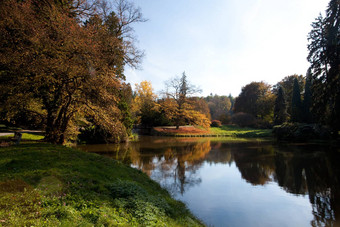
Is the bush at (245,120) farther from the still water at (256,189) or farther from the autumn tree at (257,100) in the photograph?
the still water at (256,189)

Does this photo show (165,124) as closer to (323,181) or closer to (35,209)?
(323,181)

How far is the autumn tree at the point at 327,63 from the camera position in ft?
60.7

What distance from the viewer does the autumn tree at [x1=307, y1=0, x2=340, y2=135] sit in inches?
729

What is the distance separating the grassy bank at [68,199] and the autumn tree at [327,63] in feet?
66.7

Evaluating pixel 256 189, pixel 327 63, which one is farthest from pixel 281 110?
pixel 256 189

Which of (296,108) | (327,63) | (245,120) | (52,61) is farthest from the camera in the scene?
(245,120)

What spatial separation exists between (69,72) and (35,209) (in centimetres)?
659

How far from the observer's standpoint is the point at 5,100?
9094 millimetres

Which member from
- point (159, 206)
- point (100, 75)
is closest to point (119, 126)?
point (100, 75)

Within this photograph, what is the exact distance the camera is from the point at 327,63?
20.7 meters

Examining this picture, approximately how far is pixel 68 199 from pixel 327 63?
25669mm

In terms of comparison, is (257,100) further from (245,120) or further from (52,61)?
(52,61)

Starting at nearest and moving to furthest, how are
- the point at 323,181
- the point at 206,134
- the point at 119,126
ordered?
the point at 323,181 → the point at 119,126 → the point at 206,134

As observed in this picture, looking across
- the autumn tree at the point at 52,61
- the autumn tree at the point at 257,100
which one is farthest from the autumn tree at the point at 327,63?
the autumn tree at the point at 257,100
